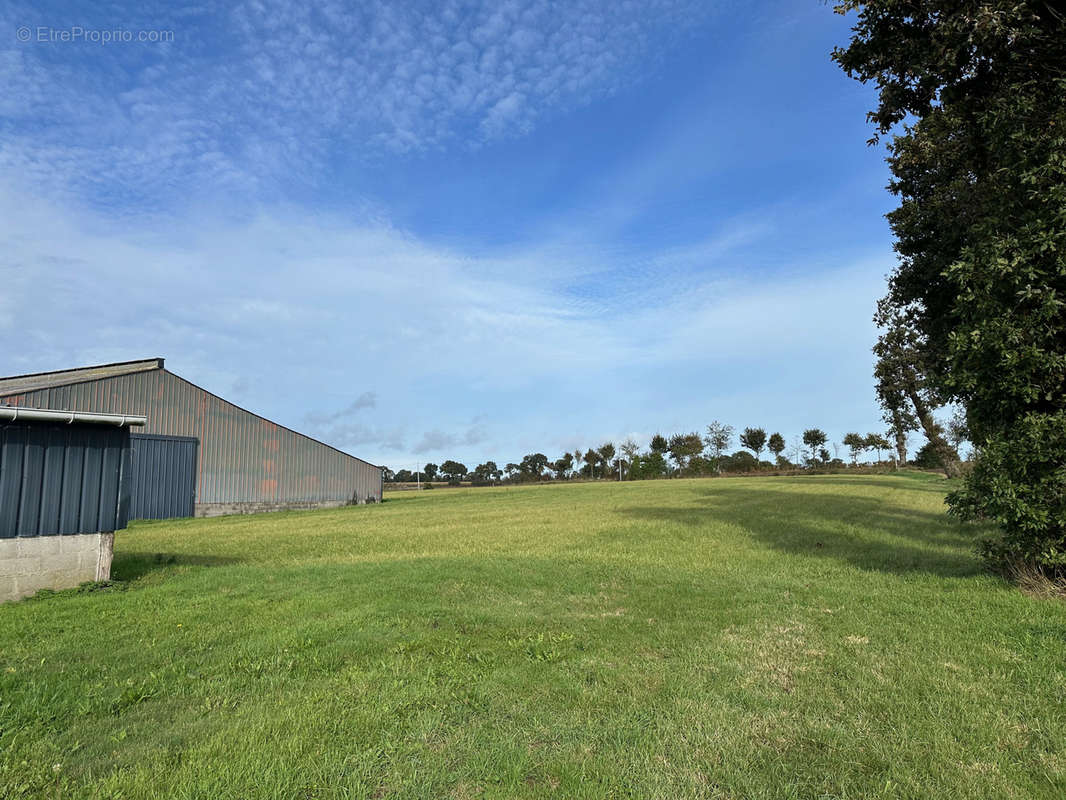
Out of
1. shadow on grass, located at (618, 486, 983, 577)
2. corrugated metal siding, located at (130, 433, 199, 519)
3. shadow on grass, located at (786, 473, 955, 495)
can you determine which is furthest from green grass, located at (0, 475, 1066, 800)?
shadow on grass, located at (786, 473, 955, 495)

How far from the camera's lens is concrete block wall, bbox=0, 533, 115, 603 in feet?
30.5

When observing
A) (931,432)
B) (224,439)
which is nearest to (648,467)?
(931,432)

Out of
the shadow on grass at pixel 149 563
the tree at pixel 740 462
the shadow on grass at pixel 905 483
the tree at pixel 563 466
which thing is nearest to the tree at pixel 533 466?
the tree at pixel 563 466

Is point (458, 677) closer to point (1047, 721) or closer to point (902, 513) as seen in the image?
point (1047, 721)

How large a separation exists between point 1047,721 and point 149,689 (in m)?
7.39

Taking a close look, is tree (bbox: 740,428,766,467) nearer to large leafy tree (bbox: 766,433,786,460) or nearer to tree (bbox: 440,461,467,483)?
large leafy tree (bbox: 766,433,786,460)

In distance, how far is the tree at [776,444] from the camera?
312ft

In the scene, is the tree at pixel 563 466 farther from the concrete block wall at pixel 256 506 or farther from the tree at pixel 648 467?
the concrete block wall at pixel 256 506

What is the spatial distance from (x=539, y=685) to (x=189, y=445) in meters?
32.5

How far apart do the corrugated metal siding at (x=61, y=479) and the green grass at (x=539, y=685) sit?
126 cm

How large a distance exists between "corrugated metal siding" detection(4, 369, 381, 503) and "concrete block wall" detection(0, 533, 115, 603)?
20.9 meters

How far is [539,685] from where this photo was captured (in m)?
5.25

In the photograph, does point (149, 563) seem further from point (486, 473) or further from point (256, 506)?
point (486, 473)

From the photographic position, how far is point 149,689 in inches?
206
